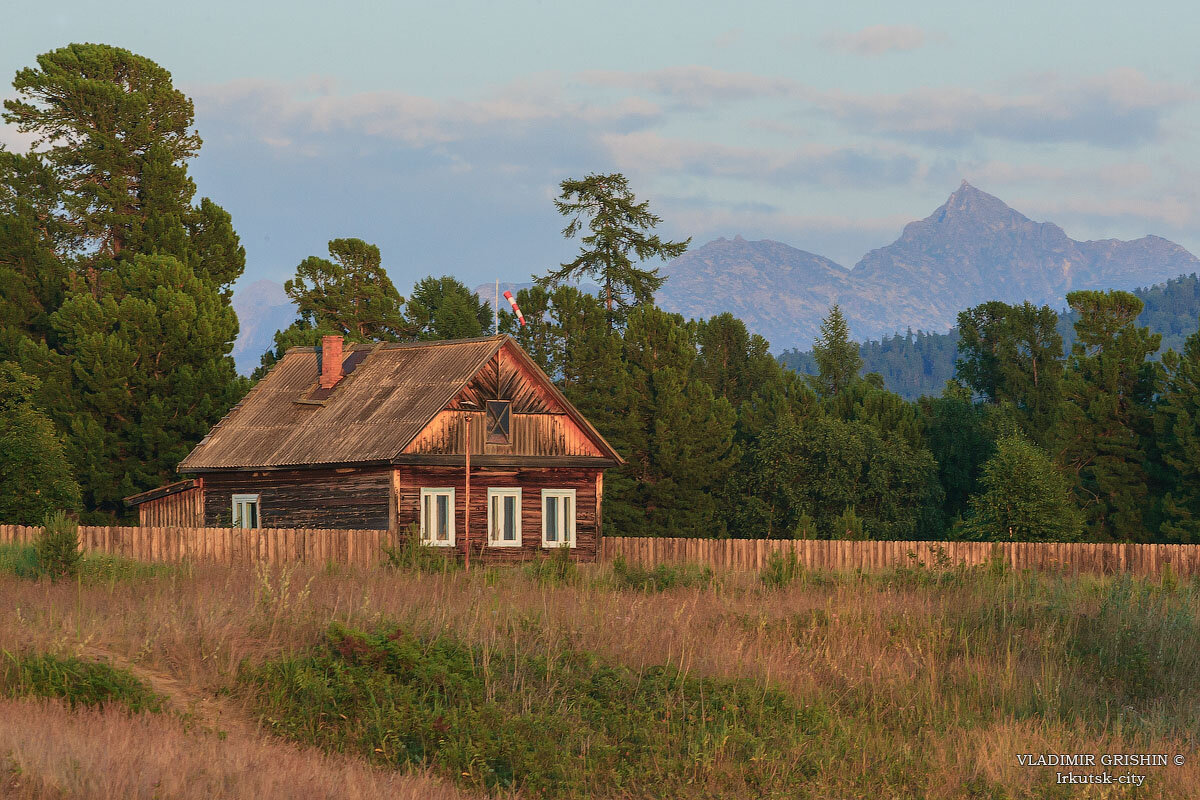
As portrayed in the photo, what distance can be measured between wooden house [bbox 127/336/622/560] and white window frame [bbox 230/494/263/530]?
40 mm

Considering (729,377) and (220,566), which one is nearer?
(220,566)

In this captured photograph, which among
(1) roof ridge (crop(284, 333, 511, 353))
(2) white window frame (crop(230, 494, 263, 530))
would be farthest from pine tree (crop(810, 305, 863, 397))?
(2) white window frame (crop(230, 494, 263, 530))

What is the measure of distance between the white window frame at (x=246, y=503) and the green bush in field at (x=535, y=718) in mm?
23293

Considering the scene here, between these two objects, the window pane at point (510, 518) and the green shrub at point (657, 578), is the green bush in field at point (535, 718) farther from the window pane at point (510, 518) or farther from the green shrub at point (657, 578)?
the window pane at point (510, 518)

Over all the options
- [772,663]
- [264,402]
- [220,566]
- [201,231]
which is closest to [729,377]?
[201,231]

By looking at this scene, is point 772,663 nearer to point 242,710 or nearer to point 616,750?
point 616,750

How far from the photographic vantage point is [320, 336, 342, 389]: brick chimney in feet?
122

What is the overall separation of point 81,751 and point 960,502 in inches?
2211

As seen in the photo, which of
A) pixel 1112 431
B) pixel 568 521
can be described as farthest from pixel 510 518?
pixel 1112 431

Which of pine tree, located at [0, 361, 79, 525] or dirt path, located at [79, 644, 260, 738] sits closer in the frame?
dirt path, located at [79, 644, 260, 738]

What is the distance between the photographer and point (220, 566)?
21.4 m

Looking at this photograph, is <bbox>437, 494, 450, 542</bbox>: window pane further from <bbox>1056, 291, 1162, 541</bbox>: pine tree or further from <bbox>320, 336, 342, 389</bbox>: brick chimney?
<bbox>1056, 291, 1162, 541</bbox>: pine tree

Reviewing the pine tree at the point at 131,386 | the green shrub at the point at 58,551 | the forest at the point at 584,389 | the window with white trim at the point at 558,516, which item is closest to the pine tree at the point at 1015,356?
the forest at the point at 584,389

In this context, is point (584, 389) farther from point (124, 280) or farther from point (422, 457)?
point (422, 457)
